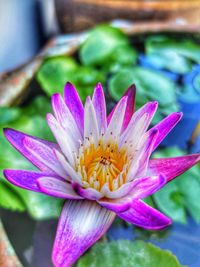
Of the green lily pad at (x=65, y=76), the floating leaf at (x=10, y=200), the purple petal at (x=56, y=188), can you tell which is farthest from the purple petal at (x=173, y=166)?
the green lily pad at (x=65, y=76)

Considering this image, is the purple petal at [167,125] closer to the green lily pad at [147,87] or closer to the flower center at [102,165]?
the flower center at [102,165]

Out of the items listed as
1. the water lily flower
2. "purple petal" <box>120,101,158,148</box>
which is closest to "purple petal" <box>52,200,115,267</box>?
the water lily flower

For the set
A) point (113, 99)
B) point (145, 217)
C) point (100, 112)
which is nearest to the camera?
point (145, 217)

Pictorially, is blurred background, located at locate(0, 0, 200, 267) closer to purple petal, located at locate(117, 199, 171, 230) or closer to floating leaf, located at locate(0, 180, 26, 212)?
floating leaf, located at locate(0, 180, 26, 212)

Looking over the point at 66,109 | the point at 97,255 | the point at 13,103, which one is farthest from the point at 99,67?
the point at 97,255

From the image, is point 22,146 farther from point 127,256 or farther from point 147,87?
point 147,87

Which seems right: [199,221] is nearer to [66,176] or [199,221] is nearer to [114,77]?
[66,176]

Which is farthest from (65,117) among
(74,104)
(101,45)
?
(101,45)
